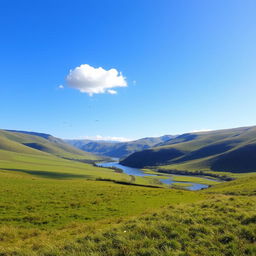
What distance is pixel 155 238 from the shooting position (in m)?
9.72

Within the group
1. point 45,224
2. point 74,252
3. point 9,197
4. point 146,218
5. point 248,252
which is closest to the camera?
point 248,252

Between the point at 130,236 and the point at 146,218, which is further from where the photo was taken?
the point at 146,218

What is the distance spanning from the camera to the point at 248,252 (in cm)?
820

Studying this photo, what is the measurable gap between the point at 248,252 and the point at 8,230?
14609mm

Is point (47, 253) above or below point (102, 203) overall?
above

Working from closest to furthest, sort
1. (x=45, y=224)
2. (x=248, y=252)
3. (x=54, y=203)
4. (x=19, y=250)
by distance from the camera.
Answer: (x=248, y=252) → (x=19, y=250) → (x=45, y=224) → (x=54, y=203)

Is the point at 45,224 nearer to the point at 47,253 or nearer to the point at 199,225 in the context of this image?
the point at 47,253

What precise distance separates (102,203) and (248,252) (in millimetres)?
17406

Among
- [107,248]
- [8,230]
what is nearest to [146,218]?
[107,248]

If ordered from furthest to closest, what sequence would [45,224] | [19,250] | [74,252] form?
[45,224], [19,250], [74,252]

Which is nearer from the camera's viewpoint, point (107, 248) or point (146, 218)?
point (107, 248)

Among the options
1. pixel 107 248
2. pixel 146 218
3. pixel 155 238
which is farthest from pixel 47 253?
pixel 146 218

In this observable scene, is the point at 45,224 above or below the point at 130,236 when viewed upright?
below

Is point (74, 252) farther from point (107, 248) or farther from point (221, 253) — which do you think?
point (221, 253)
